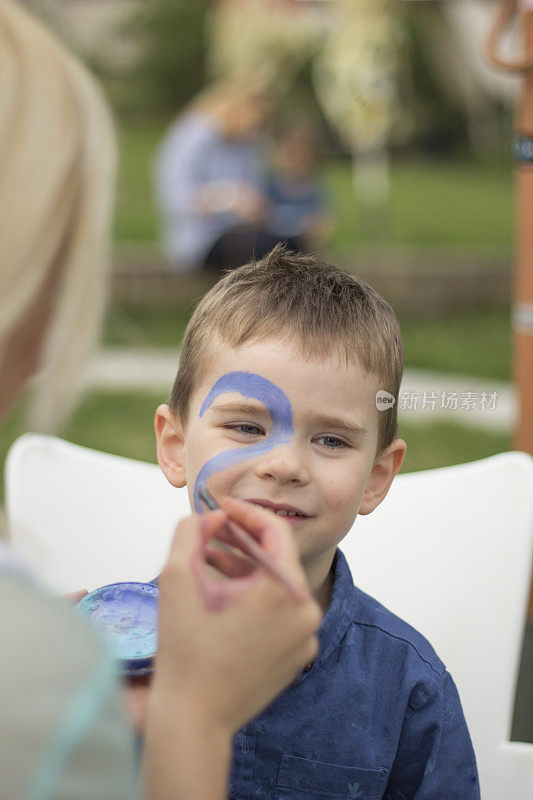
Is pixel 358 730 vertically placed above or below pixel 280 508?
below

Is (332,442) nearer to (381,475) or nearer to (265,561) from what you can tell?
(381,475)

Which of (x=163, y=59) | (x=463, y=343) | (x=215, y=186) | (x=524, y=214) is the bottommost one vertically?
(x=524, y=214)

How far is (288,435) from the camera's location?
112cm

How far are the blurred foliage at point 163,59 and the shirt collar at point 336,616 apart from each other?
722 inches

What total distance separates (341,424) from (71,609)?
0.55 meters

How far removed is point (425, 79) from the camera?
18.9 m

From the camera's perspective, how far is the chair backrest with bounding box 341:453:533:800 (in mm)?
1466

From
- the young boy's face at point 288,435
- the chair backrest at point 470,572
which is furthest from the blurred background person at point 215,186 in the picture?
the young boy's face at point 288,435

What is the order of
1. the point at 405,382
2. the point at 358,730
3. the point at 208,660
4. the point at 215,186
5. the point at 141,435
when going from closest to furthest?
the point at 208,660 → the point at 358,730 → the point at 141,435 → the point at 405,382 → the point at 215,186

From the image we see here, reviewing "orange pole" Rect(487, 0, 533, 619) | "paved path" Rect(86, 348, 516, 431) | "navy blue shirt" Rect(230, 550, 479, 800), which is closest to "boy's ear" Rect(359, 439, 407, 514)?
"navy blue shirt" Rect(230, 550, 479, 800)

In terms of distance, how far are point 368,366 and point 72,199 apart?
0.39 meters

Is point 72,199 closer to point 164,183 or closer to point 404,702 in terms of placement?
point 404,702

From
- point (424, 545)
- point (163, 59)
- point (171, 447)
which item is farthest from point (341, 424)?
point (163, 59)

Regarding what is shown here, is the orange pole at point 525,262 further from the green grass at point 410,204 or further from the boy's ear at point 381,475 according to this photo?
the green grass at point 410,204
